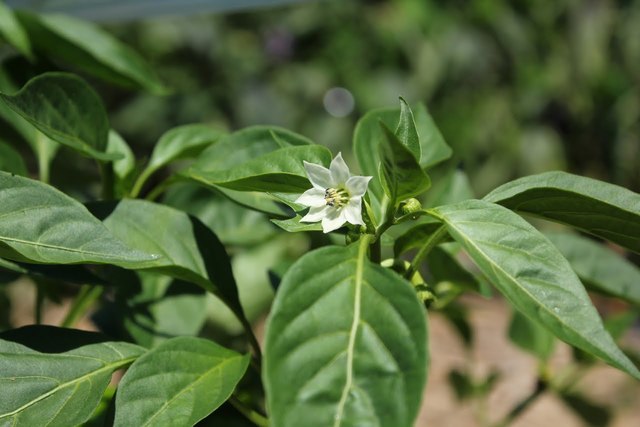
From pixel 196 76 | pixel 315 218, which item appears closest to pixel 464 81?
pixel 196 76

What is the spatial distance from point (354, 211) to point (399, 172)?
50mm

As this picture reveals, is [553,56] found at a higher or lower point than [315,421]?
lower

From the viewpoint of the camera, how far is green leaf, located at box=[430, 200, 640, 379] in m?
0.48

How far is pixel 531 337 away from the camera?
1036mm

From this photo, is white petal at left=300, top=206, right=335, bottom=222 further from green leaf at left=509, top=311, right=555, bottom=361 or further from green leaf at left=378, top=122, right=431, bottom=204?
green leaf at left=509, top=311, right=555, bottom=361

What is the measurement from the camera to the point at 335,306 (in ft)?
1.67

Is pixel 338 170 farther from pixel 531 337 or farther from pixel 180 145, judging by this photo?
pixel 531 337

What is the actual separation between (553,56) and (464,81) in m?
0.39

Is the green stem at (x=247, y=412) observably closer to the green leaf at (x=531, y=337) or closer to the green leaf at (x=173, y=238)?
the green leaf at (x=173, y=238)

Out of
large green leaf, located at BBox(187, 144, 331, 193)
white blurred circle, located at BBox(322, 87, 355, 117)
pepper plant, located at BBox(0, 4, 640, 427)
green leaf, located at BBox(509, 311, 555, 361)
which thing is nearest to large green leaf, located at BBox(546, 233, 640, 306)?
pepper plant, located at BBox(0, 4, 640, 427)

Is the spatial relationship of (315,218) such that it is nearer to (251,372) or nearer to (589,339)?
(589,339)

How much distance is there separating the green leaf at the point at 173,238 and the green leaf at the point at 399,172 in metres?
0.17

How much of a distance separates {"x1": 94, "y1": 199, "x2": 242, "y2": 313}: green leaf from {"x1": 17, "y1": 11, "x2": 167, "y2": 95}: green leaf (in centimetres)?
31

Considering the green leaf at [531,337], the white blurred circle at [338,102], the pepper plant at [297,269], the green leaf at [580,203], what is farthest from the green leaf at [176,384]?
the white blurred circle at [338,102]
